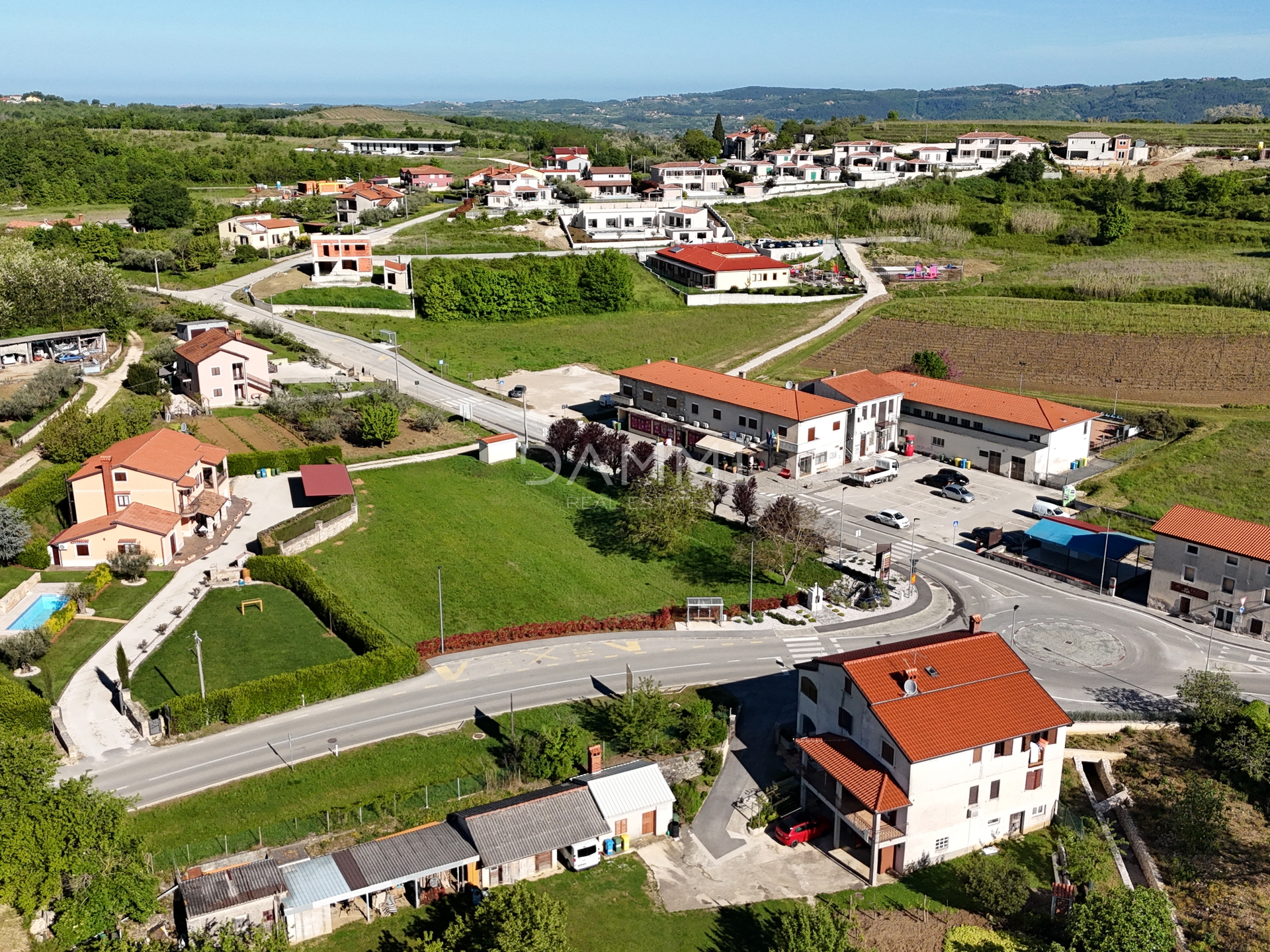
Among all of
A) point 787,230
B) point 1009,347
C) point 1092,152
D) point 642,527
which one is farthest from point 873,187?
point 642,527

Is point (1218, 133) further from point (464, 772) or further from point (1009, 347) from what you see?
point (464, 772)

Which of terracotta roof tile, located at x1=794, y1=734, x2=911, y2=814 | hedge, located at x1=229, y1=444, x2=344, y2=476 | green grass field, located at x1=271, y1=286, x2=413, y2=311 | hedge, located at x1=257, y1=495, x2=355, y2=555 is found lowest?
terracotta roof tile, located at x1=794, y1=734, x2=911, y2=814

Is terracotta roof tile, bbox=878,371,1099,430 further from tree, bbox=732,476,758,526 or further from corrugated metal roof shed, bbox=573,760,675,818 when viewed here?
corrugated metal roof shed, bbox=573,760,675,818

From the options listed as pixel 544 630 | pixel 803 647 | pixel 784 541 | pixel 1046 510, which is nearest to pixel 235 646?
pixel 544 630

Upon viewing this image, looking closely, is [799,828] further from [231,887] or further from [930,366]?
[930,366]

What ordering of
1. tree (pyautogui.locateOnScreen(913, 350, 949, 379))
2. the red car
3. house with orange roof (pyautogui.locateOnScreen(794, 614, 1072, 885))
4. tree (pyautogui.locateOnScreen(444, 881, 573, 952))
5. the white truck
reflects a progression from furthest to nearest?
1. tree (pyautogui.locateOnScreen(913, 350, 949, 379))
2. the white truck
3. the red car
4. house with orange roof (pyautogui.locateOnScreen(794, 614, 1072, 885))
5. tree (pyautogui.locateOnScreen(444, 881, 573, 952))

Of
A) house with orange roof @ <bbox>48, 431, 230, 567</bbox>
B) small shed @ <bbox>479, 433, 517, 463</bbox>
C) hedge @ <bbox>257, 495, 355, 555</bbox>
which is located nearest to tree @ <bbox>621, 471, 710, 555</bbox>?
small shed @ <bbox>479, 433, 517, 463</bbox>

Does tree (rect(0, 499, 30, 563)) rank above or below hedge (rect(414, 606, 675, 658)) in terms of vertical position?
above
